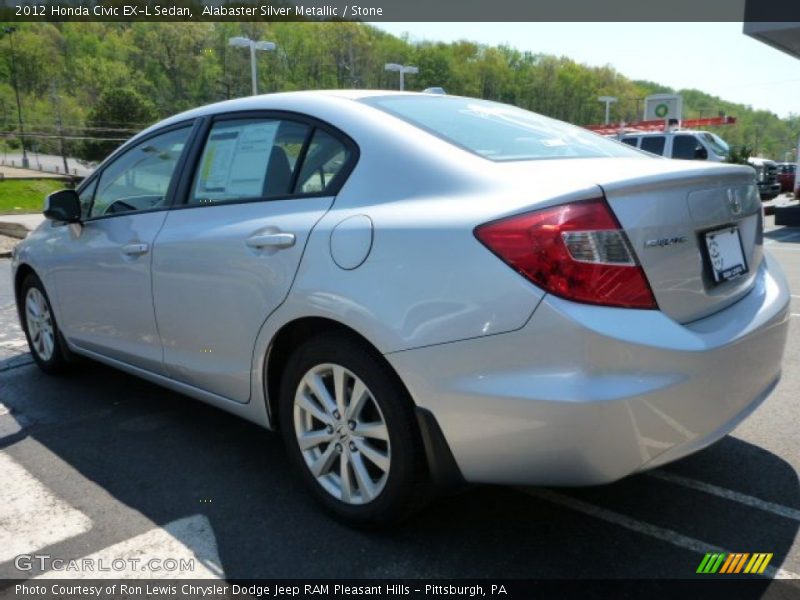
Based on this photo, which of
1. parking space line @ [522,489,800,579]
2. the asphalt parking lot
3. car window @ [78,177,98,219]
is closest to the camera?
parking space line @ [522,489,800,579]

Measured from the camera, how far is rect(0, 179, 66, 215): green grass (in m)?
41.4

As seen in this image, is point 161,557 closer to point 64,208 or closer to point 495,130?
point 495,130

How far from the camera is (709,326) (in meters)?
2.19

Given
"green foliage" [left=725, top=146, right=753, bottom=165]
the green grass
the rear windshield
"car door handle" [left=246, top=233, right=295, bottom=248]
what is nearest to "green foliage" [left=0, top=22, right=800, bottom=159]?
the green grass

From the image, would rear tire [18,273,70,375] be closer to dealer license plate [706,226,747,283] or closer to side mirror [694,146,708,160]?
dealer license plate [706,226,747,283]

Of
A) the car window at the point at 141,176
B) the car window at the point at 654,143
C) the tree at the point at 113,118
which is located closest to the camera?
the car window at the point at 141,176

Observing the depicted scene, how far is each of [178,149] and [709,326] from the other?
2.55m

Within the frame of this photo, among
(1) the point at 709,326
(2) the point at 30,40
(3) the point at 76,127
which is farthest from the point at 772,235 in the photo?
(2) the point at 30,40

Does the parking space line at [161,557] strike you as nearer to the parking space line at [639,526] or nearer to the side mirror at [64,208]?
the parking space line at [639,526]

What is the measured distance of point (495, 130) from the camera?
9.12 ft

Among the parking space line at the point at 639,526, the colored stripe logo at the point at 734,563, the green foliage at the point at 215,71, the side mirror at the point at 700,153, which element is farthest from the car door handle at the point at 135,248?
the green foliage at the point at 215,71

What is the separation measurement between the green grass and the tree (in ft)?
80.7

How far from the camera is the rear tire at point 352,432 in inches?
90.0

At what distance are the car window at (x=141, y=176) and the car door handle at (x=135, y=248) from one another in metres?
0.22
